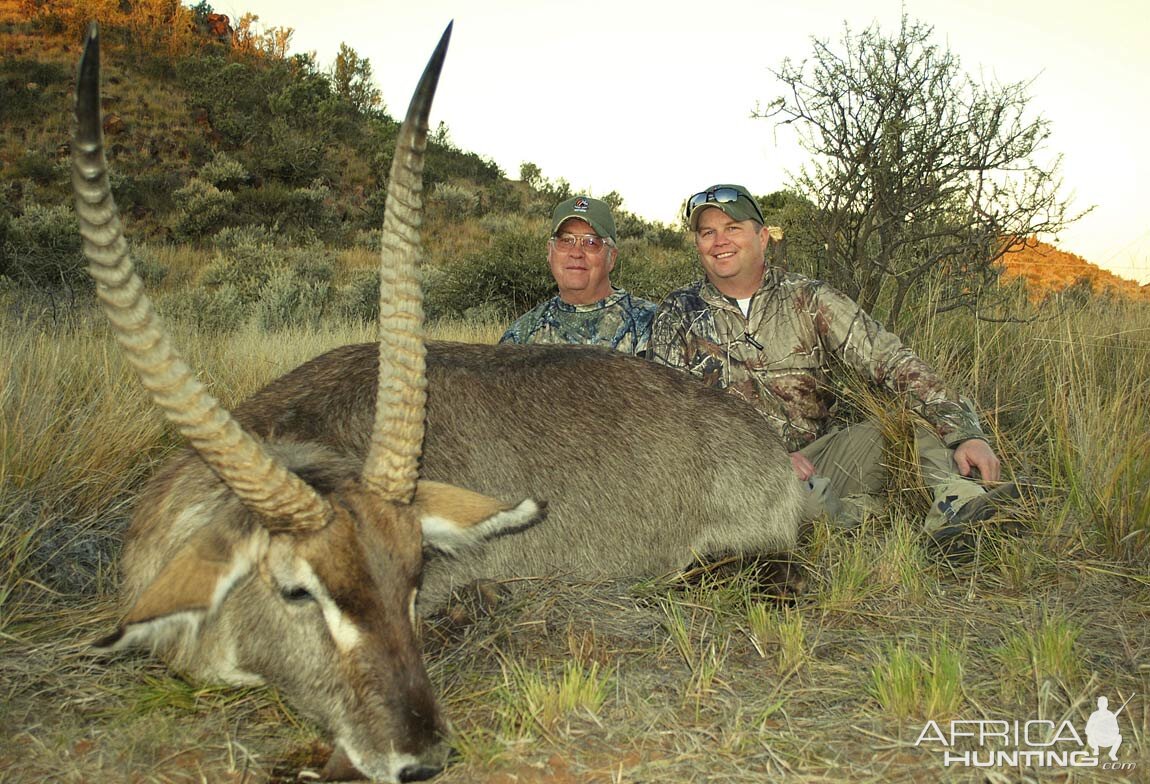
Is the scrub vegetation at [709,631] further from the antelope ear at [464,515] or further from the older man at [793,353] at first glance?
the antelope ear at [464,515]

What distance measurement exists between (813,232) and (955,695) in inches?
267

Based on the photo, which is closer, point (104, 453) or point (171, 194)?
point (104, 453)

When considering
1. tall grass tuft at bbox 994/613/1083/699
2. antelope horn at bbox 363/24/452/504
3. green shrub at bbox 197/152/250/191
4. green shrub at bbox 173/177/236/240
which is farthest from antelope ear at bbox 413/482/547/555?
green shrub at bbox 197/152/250/191

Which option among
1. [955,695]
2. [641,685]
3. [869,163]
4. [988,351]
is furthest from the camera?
[869,163]

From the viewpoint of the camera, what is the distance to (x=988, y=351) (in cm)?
672

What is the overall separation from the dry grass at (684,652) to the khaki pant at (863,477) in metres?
0.19

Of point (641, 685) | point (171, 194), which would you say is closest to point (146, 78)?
point (171, 194)

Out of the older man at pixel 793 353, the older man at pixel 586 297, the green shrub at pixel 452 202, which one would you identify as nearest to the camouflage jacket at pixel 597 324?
the older man at pixel 586 297

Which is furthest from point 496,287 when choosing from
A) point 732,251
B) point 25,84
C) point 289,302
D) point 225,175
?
point 25,84

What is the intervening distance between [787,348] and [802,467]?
0.81m

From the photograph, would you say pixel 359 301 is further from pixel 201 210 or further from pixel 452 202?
pixel 452 202

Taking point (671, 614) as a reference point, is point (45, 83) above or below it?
above

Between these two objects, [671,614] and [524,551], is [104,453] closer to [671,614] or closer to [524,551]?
[524,551]

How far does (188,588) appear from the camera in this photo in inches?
97.7
